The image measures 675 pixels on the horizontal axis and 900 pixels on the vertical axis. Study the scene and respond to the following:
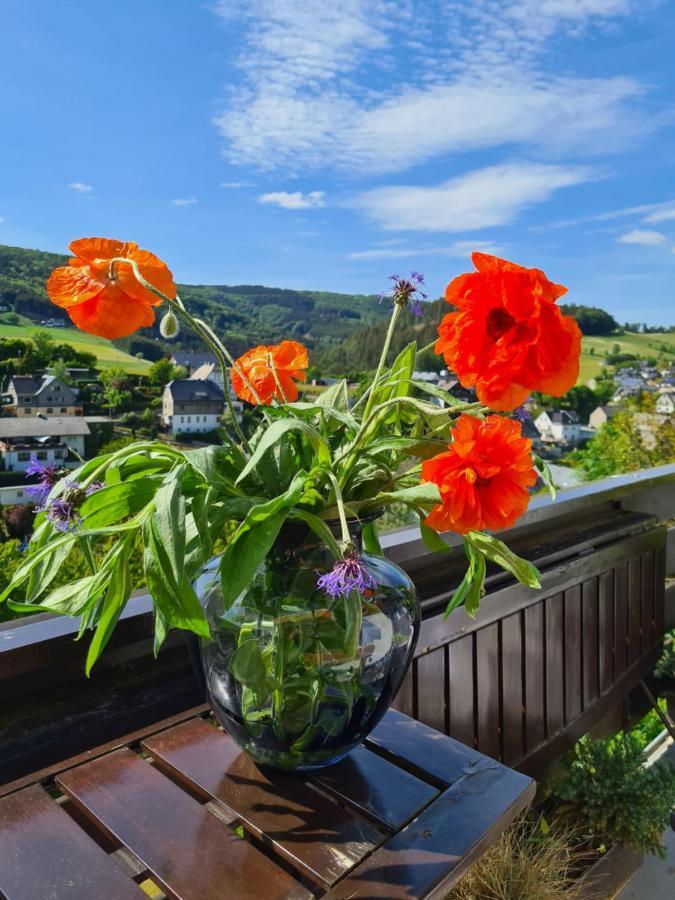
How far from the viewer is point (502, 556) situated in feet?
2.45

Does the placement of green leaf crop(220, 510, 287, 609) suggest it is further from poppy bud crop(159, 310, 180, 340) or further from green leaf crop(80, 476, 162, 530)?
poppy bud crop(159, 310, 180, 340)

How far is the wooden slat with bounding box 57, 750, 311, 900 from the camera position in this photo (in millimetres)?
650

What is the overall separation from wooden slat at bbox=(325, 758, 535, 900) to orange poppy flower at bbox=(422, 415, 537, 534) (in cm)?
35

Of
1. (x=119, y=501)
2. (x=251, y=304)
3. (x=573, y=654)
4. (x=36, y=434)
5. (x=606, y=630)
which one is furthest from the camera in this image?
(x=251, y=304)

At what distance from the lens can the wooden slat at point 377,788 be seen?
2.50 feet

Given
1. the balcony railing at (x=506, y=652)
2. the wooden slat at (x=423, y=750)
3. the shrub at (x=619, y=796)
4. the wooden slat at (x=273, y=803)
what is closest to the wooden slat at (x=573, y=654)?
the balcony railing at (x=506, y=652)

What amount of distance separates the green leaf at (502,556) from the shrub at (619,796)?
1.24 meters

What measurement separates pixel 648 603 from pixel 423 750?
5.52ft

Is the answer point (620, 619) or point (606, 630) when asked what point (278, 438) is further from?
point (620, 619)

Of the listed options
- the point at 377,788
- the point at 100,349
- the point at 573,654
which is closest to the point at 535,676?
the point at 573,654

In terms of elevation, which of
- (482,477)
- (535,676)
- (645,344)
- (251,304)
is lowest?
(535,676)

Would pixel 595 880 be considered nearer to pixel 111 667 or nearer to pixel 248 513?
pixel 111 667

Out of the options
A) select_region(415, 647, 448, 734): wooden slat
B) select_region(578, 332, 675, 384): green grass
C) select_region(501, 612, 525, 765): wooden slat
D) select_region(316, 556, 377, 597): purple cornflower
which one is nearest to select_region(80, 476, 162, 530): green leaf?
select_region(316, 556, 377, 597): purple cornflower

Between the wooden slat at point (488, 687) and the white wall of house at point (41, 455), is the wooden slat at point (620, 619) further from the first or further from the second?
the white wall of house at point (41, 455)
